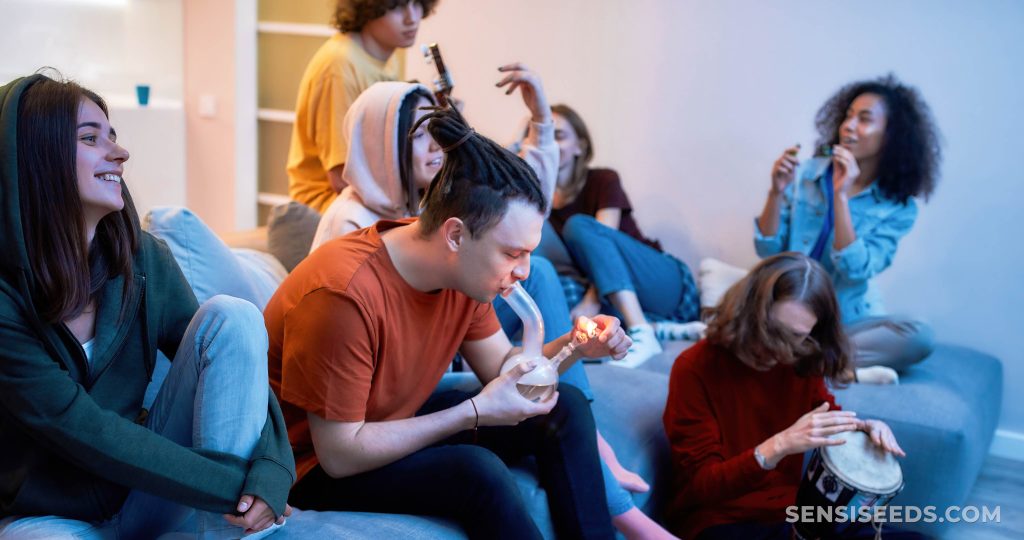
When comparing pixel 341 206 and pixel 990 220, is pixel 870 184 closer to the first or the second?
pixel 990 220

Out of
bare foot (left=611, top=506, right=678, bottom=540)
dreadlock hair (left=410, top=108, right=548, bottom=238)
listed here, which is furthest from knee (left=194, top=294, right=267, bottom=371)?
bare foot (left=611, top=506, right=678, bottom=540)

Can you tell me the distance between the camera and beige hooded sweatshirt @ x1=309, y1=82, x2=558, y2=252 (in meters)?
2.19

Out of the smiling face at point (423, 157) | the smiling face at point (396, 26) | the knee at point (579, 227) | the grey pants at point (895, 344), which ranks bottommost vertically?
the grey pants at point (895, 344)

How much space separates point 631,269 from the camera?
3.30 metres

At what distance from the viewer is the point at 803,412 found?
7.28ft

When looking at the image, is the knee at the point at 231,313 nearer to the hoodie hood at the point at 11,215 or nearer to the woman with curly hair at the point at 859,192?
the hoodie hood at the point at 11,215

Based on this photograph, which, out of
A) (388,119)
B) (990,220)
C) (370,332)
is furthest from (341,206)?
(990,220)

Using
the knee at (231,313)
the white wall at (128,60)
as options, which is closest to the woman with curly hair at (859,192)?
the knee at (231,313)

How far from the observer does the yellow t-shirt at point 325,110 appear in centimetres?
281

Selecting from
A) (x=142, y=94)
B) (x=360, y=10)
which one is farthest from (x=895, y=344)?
(x=142, y=94)

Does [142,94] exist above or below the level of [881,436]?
above

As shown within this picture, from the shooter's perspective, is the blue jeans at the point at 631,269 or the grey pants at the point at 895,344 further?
the blue jeans at the point at 631,269

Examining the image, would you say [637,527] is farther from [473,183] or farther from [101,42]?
[101,42]

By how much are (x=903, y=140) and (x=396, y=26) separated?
68.8 inches
